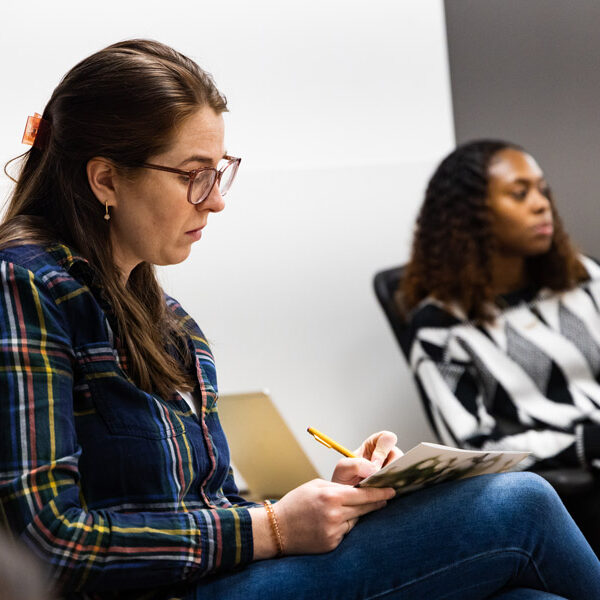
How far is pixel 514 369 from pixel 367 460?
1163 millimetres

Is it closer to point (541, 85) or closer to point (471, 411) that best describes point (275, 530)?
point (471, 411)

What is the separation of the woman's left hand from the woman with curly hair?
35.5 inches

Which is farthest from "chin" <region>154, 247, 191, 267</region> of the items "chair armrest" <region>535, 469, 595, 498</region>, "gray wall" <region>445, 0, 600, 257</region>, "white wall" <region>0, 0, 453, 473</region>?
"gray wall" <region>445, 0, 600, 257</region>

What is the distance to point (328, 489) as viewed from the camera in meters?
1.19

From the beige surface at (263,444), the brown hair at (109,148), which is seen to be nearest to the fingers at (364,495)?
the brown hair at (109,148)

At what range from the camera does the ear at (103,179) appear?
129 cm

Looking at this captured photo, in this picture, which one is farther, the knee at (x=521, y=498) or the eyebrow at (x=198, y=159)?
the eyebrow at (x=198, y=159)

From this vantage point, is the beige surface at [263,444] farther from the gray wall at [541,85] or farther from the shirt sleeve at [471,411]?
the gray wall at [541,85]

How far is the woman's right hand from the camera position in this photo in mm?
1178

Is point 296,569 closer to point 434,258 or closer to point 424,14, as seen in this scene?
point 434,258

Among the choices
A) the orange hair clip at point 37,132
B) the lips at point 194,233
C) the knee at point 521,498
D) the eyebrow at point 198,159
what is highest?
the orange hair clip at point 37,132

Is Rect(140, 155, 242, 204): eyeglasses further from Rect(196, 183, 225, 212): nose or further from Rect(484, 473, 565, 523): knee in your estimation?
Rect(484, 473, 565, 523): knee

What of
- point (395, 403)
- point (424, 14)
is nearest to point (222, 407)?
point (395, 403)

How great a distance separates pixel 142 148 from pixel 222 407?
105 cm
